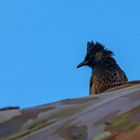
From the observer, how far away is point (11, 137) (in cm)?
306

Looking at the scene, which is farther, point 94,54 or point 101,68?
point 94,54

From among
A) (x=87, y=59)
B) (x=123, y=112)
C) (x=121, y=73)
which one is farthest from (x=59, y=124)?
(x=87, y=59)

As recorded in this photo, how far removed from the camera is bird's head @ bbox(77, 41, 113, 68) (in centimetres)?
1262

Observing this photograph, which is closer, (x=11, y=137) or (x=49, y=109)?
(x=11, y=137)

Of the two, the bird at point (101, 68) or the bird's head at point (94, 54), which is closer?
the bird at point (101, 68)

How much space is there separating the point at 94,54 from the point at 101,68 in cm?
62

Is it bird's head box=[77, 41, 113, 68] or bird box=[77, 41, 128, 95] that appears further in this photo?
bird's head box=[77, 41, 113, 68]

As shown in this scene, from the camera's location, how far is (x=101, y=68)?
12227 mm

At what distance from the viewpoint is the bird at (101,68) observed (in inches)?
446

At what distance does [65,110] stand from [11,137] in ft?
1.29

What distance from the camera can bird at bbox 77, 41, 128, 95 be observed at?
11328 millimetres

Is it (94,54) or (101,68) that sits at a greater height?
(94,54)

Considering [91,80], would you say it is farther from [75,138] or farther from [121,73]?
[75,138]

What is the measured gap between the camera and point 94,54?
12.7 meters
